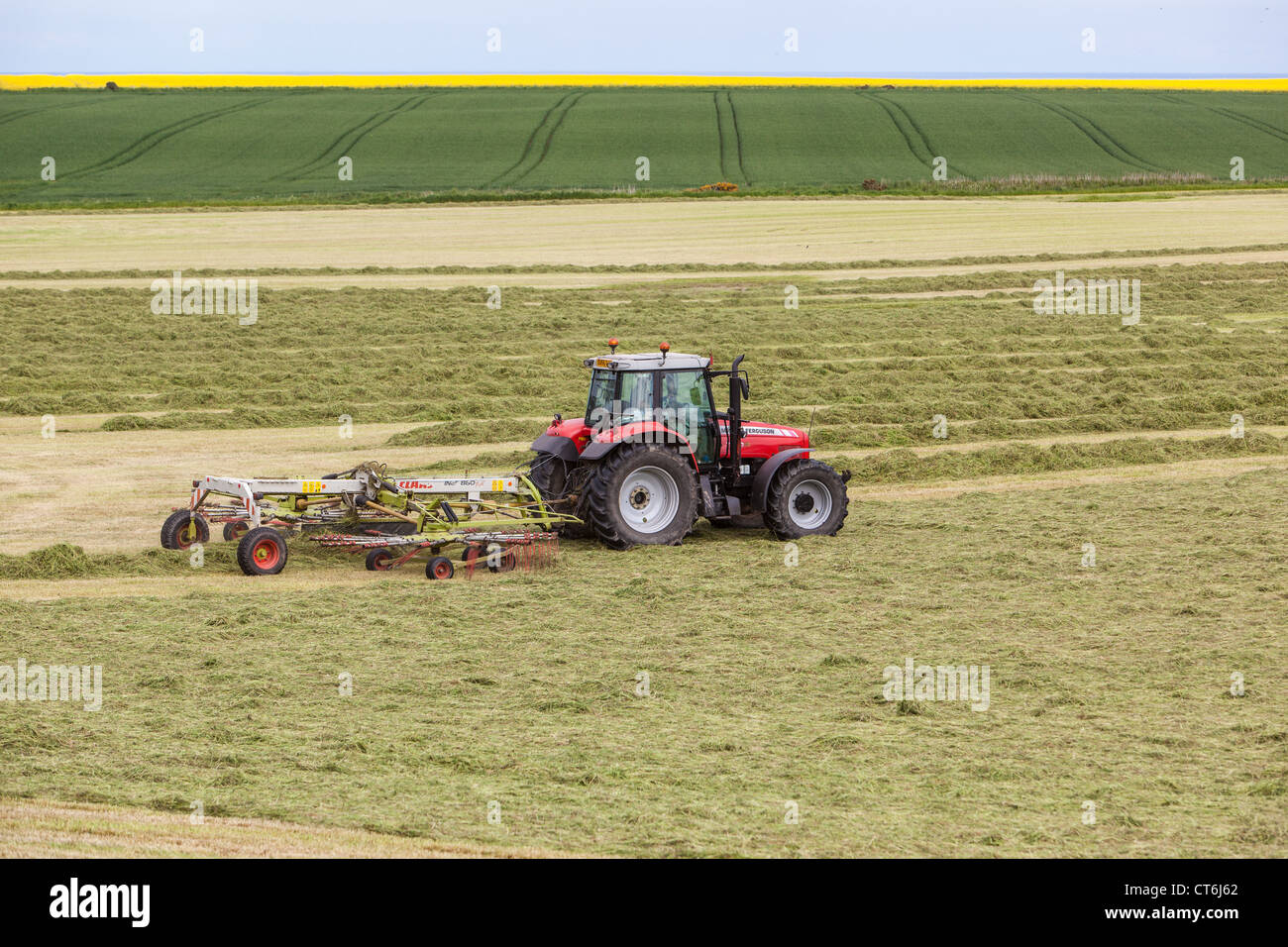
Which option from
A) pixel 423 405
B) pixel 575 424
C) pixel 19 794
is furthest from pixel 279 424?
A: pixel 19 794

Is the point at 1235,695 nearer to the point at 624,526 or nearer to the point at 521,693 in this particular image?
the point at 521,693

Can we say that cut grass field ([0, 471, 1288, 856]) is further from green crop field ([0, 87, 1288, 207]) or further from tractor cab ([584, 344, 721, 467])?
green crop field ([0, 87, 1288, 207])

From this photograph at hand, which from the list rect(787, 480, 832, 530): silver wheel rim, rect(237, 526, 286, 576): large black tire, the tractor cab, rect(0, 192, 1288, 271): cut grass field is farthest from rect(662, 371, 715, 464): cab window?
rect(0, 192, 1288, 271): cut grass field

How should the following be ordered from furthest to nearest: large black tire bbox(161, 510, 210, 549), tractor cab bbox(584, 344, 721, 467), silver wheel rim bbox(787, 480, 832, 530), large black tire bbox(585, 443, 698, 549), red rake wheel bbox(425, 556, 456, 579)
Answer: silver wheel rim bbox(787, 480, 832, 530)
tractor cab bbox(584, 344, 721, 467)
large black tire bbox(585, 443, 698, 549)
large black tire bbox(161, 510, 210, 549)
red rake wheel bbox(425, 556, 456, 579)

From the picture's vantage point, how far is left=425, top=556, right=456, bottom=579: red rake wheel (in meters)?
13.7

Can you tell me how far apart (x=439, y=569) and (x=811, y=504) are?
Answer: 158 inches

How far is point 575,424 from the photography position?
50.7ft

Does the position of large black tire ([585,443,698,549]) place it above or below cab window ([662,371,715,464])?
below

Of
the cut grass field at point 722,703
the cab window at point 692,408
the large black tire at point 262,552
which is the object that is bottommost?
the cut grass field at point 722,703

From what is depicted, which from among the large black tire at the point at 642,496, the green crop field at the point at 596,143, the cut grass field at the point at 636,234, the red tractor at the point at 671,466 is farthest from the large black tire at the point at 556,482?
the green crop field at the point at 596,143

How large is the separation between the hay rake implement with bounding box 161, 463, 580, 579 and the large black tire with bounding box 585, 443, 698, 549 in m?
0.50

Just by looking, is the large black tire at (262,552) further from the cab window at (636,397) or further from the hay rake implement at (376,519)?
the cab window at (636,397)

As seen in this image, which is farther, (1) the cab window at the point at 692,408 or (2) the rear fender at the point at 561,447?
(2) the rear fender at the point at 561,447

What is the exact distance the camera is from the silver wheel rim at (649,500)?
1466cm
